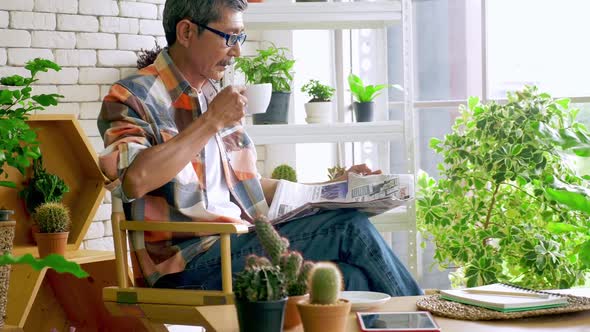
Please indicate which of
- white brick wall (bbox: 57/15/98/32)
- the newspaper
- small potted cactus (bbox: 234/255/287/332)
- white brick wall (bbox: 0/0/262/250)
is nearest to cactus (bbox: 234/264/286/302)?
small potted cactus (bbox: 234/255/287/332)

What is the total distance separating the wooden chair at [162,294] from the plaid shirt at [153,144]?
4cm

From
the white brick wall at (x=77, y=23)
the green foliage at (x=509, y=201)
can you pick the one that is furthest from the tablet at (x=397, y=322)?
the white brick wall at (x=77, y=23)

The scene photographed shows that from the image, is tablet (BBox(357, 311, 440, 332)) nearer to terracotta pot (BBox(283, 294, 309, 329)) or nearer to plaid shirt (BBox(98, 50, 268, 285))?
terracotta pot (BBox(283, 294, 309, 329))

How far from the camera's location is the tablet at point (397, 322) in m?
1.54

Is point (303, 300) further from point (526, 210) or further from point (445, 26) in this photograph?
point (445, 26)

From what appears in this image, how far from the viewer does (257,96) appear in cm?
299

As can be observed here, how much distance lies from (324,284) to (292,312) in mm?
154

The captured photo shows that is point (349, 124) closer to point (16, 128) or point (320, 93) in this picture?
point (320, 93)

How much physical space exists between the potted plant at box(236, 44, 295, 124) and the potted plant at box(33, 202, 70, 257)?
0.77 m

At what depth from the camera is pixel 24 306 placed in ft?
9.68

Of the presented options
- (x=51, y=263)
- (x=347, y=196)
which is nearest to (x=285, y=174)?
(x=347, y=196)

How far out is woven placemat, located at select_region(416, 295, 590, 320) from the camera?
170 cm

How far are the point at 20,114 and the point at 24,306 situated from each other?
642 mm

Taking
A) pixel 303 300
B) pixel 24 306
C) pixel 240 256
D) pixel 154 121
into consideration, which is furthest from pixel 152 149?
pixel 24 306
